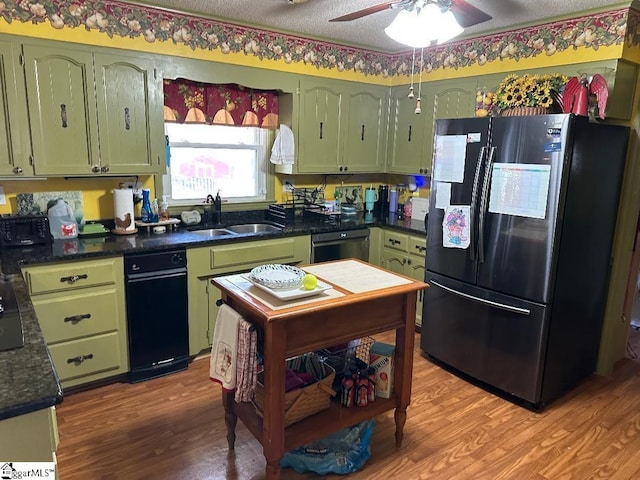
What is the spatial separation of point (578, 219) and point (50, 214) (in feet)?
10.7

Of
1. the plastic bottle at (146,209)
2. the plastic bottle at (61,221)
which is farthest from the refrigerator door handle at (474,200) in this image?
the plastic bottle at (61,221)

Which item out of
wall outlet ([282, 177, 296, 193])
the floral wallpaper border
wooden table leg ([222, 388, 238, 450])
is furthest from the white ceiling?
wooden table leg ([222, 388, 238, 450])

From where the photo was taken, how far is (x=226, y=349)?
6.51 feet

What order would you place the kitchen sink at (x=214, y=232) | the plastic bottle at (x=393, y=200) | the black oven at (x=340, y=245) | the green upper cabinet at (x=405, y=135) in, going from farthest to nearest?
the plastic bottle at (x=393, y=200), the green upper cabinet at (x=405, y=135), the black oven at (x=340, y=245), the kitchen sink at (x=214, y=232)

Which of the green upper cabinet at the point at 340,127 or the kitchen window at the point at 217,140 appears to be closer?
the kitchen window at the point at 217,140

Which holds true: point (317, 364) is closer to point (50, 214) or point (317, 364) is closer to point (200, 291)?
point (200, 291)

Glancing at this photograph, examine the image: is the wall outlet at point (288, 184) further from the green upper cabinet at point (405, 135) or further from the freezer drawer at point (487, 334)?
the freezer drawer at point (487, 334)

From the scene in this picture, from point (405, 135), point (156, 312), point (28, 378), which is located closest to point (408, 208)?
point (405, 135)

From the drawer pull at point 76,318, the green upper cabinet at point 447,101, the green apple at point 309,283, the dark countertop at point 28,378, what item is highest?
the green upper cabinet at point 447,101

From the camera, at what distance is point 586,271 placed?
9.38ft

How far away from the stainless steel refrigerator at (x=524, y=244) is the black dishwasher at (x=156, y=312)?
174cm

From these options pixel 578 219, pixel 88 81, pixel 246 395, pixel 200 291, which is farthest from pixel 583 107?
pixel 88 81

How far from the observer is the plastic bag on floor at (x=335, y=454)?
2.19 metres

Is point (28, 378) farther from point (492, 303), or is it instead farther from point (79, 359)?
point (492, 303)
